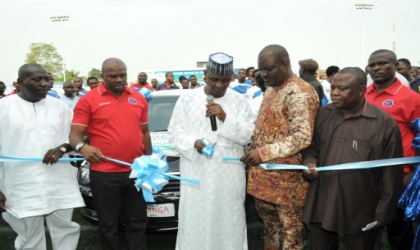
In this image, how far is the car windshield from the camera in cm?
520

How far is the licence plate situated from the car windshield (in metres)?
1.36

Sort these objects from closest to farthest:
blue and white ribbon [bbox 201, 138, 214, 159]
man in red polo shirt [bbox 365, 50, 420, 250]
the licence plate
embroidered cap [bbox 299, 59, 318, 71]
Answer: blue and white ribbon [bbox 201, 138, 214, 159]
man in red polo shirt [bbox 365, 50, 420, 250]
the licence plate
embroidered cap [bbox 299, 59, 318, 71]

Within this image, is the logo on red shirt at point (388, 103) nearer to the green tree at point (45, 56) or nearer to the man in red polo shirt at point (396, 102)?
the man in red polo shirt at point (396, 102)

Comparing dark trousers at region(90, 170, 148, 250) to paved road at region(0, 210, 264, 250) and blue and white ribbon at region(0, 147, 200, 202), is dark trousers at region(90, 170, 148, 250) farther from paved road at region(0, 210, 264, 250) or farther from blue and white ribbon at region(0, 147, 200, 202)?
paved road at region(0, 210, 264, 250)

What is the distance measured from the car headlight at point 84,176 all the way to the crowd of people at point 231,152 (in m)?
0.70

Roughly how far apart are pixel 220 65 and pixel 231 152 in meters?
0.75

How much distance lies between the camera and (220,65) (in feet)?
9.89

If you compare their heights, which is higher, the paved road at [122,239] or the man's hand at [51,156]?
the man's hand at [51,156]

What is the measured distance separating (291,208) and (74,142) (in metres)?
1.89

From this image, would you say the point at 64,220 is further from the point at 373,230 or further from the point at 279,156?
the point at 373,230

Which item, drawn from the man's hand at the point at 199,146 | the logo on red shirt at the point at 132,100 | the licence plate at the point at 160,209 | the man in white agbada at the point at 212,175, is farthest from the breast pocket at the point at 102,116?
the licence plate at the point at 160,209

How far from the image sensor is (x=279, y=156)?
2.81 metres

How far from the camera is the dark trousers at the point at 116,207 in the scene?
134 inches

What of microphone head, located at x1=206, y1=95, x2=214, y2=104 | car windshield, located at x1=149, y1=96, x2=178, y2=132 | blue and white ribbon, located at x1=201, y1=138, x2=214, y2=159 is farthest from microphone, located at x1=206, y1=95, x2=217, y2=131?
car windshield, located at x1=149, y1=96, x2=178, y2=132
